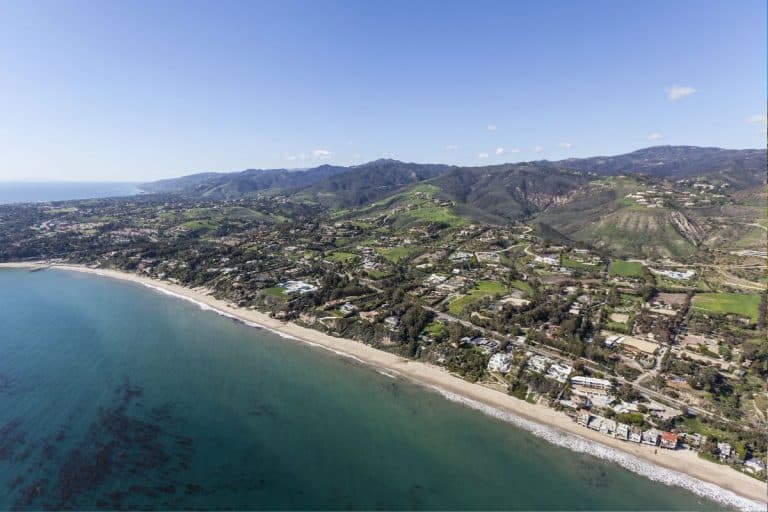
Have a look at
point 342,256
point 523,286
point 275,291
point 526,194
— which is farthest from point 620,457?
point 526,194

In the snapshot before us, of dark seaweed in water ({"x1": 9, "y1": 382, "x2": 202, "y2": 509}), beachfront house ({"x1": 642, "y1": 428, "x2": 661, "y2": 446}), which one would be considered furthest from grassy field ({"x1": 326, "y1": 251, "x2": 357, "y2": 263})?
beachfront house ({"x1": 642, "y1": 428, "x2": 661, "y2": 446})

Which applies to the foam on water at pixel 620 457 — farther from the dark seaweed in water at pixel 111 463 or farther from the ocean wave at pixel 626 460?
the dark seaweed in water at pixel 111 463

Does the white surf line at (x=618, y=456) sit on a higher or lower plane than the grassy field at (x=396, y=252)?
lower

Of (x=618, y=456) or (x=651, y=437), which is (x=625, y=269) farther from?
(x=618, y=456)

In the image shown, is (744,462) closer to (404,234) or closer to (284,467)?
(284,467)

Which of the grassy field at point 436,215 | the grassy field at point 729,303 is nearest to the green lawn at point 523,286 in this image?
the grassy field at point 729,303
